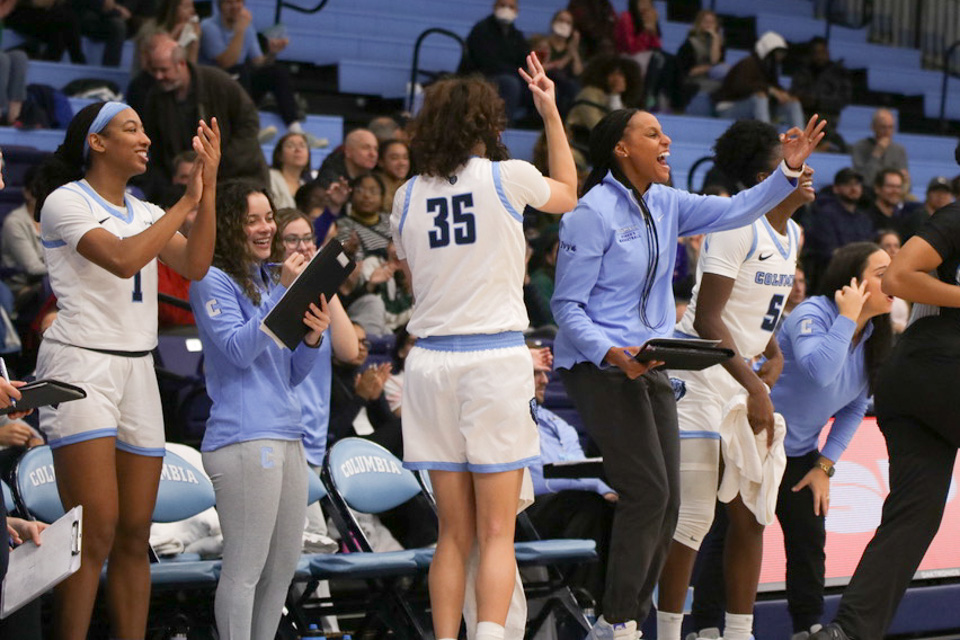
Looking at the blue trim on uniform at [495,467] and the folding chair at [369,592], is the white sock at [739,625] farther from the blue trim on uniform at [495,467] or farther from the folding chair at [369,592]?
the blue trim on uniform at [495,467]

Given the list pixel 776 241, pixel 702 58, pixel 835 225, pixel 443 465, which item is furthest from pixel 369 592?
pixel 702 58

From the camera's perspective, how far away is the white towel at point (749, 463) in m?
4.86

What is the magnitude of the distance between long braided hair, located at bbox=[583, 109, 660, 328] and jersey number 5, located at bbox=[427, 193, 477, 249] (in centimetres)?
70

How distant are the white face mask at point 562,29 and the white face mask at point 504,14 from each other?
747 mm

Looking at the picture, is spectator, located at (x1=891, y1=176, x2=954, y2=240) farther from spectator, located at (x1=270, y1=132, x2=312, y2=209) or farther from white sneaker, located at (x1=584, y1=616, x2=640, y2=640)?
white sneaker, located at (x1=584, y1=616, x2=640, y2=640)

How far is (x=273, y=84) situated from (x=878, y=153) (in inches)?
212

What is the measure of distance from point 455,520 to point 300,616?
1142mm

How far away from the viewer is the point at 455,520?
4.08m

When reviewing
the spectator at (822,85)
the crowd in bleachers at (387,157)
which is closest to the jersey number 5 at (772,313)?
the crowd in bleachers at (387,157)

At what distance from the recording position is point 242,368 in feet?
14.2

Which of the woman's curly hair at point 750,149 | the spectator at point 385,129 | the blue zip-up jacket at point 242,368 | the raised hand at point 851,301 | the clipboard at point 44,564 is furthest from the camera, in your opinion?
the spectator at point 385,129

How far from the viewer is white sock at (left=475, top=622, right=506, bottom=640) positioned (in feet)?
12.9

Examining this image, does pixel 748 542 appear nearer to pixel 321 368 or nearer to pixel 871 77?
pixel 321 368

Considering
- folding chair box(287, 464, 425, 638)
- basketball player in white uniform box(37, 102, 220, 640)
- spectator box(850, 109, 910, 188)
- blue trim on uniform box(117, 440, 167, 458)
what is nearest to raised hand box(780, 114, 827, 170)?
basketball player in white uniform box(37, 102, 220, 640)
